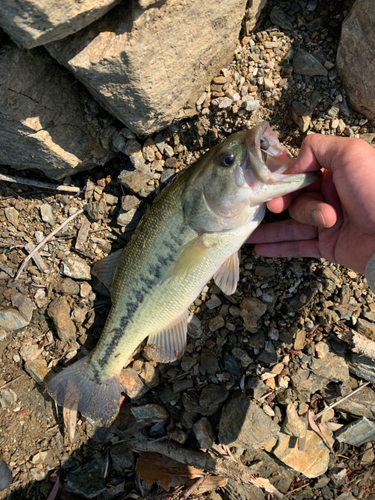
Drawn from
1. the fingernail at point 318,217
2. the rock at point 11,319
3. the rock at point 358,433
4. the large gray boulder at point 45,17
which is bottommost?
the rock at point 358,433

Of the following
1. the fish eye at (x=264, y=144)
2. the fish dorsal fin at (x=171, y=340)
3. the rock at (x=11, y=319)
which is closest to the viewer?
the fish eye at (x=264, y=144)

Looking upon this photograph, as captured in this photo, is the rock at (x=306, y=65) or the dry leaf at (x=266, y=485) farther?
the dry leaf at (x=266, y=485)

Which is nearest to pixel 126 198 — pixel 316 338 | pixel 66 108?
pixel 66 108

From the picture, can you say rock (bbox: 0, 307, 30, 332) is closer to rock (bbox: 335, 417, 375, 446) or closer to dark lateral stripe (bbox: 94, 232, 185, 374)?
dark lateral stripe (bbox: 94, 232, 185, 374)

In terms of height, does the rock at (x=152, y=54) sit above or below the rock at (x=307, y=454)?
above

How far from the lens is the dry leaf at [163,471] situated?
382cm

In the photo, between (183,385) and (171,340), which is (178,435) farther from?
(171,340)

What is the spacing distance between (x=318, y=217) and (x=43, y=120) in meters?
2.53

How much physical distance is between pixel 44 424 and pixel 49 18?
407 cm

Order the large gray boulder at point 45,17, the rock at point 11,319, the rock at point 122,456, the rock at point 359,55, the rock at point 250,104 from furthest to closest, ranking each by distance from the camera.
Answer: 1. the rock at point 122,456
2. the rock at point 11,319
3. the rock at point 250,104
4. the rock at point 359,55
5. the large gray boulder at point 45,17

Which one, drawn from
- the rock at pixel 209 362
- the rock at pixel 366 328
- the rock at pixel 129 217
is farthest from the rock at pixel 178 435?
the rock at pixel 129 217

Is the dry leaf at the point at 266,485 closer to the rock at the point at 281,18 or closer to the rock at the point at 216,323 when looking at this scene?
the rock at the point at 216,323

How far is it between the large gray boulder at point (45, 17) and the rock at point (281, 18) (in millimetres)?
1629

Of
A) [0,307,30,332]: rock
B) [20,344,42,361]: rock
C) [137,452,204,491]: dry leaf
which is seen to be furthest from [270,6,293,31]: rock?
[137,452,204,491]: dry leaf
